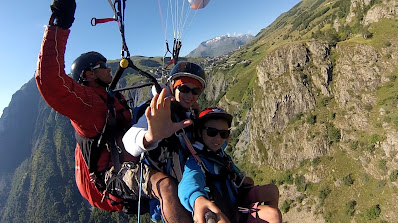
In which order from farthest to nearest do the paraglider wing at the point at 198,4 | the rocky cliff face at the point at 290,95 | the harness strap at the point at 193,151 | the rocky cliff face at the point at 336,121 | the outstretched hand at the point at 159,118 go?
the rocky cliff face at the point at 290,95 < the rocky cliff face at the point at 336,121 < the paraglider wing at the point at 198,4 < the harness strap at the point at 193,151 < the outstretched hand at the point at 159,118

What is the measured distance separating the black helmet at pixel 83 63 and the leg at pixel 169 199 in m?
1.97

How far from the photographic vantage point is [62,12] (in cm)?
255

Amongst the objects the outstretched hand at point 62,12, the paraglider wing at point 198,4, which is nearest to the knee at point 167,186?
the outstretched hand at point 62,12

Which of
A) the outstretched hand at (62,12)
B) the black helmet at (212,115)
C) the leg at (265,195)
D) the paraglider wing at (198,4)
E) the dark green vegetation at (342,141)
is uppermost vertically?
the paraglider wing at (198,4)

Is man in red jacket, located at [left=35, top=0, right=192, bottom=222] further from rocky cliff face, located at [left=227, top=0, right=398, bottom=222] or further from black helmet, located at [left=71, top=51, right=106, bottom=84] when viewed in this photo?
rocky cliff face, located at [left=227, top=0, right=398, bottom=222]

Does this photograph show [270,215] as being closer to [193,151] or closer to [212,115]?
[193,151]

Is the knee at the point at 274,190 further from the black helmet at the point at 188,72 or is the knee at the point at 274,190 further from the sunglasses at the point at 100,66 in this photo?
the sunglasses at the point at 100,66

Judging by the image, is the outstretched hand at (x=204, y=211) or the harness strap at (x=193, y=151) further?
the harness strap at (x=193, y=151)

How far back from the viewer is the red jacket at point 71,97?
248 centimetres

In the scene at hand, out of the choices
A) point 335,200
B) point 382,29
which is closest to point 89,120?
point 335,200

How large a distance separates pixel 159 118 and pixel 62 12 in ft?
5.08

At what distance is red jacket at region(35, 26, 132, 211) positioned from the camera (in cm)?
248


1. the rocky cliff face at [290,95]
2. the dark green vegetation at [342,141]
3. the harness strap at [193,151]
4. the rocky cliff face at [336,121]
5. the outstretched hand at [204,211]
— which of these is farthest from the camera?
the rocky cliff face at [290,95]

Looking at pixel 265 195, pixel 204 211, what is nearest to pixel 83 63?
pixel 204 211
